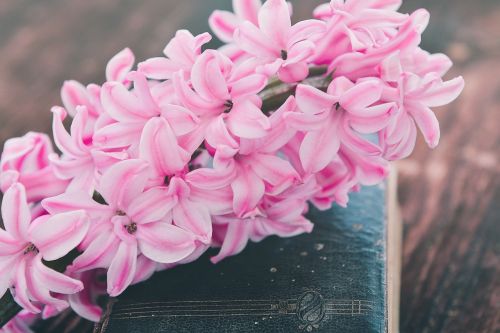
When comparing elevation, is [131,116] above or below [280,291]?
above

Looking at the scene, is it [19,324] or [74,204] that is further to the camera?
[19,324]

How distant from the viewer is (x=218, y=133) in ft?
1.51

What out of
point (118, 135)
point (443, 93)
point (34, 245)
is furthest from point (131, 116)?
point (443, 93)

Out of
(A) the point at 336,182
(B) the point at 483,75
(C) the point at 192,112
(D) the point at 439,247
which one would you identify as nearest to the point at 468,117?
(B) the point at 483,75

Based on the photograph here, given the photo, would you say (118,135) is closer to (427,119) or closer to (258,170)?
(258,170)

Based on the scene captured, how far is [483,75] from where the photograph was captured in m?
1.14

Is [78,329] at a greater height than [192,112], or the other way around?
[192,112]

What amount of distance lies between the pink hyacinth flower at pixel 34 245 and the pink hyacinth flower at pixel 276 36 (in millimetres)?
174

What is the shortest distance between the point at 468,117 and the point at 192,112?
0.70 meters

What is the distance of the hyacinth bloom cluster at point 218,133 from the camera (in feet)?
Result: 1.52

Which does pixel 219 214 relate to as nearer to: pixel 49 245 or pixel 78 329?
pixel 49 245

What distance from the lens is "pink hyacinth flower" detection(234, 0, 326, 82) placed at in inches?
18.9

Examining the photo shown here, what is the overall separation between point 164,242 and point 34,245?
0.10 m

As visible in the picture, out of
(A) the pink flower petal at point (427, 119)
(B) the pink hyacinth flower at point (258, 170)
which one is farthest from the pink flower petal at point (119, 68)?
(A) the pink flower petal at point (427, 119)
